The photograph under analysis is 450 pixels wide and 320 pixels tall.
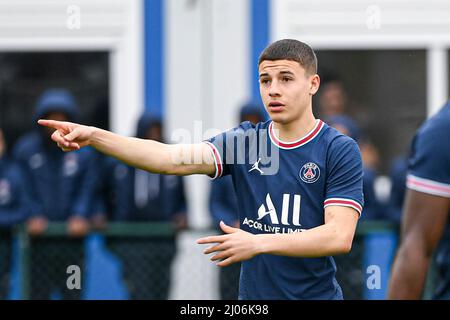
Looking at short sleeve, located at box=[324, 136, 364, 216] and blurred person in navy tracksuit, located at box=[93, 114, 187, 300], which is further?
blurred person in navy tracksuit, located at box=[93, 114, 187, 300]

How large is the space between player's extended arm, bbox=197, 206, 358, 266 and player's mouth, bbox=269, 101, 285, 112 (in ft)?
1.66

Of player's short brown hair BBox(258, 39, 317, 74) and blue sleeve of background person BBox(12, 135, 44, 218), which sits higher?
player's short brown hair BBox(258, 39, 317, 74)

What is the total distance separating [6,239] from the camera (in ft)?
29.3

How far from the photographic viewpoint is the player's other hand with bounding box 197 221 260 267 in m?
4.42

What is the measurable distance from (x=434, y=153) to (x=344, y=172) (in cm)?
71

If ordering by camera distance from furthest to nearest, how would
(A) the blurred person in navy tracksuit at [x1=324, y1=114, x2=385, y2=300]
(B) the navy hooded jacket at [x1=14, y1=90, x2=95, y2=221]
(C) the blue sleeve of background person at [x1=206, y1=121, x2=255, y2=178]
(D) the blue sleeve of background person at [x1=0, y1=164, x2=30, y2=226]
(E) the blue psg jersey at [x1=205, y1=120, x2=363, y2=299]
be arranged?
1. (B) the navy hooded jacket at [x1=14, y1=90, x2=95, y2=221]
2. (D) the blue sleeve of background person at [x1=0, y1=164, x2=30, y2=226]
3. (A) the blurred person in navy tracksuit at [x1=324, y1=114, x2=385, y2=300]
4. (C) the blue sleeve of background person at [x1=206, y1=121, x2=255, y2=178]
5. (E) the blue psg jersey at [x1=205, y1=120, x2=363, y2=299]

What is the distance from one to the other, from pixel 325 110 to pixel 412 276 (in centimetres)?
528

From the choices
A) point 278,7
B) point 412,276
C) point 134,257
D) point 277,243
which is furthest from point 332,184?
point 278,7

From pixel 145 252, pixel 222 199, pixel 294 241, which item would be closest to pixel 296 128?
pixel 294 241

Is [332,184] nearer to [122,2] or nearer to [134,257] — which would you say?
[134,257]

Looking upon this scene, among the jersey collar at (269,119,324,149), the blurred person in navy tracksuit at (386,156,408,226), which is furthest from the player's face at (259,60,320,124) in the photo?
the blurred person in navy tracksuit at (386,156,408,226)

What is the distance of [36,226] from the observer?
893cm

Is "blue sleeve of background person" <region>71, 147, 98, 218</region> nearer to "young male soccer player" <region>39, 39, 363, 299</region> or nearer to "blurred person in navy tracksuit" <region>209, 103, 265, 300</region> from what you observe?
"blurred person in navy tracksuit" <region>209, 103, 265, 300</region>

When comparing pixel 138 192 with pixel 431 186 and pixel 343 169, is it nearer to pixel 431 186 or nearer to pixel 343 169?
pixel 431 186
